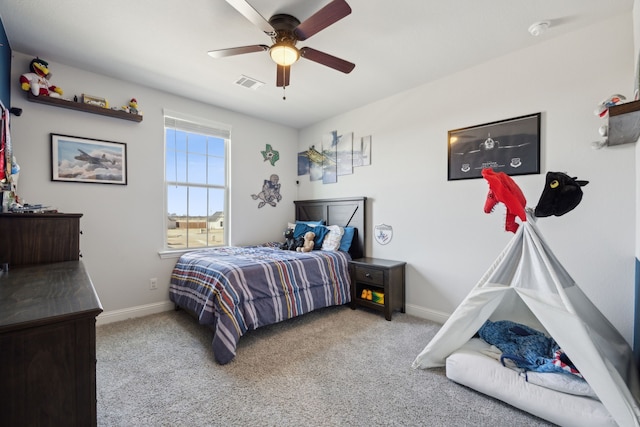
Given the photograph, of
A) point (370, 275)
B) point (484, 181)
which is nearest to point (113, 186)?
point (370, 275)

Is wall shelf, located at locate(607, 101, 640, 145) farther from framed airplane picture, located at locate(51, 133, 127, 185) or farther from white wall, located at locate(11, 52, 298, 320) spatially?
framed airplane picture, located at locate(51, 133, 127, 185)

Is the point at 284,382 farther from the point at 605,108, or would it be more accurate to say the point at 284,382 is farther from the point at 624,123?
the point at 605,108

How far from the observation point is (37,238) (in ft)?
6.27

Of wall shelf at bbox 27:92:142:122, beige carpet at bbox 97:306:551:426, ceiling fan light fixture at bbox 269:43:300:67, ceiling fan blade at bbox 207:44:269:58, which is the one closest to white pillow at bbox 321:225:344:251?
beige carpet at bbox 97:306:551:426

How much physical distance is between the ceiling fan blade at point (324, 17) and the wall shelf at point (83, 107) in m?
2.13

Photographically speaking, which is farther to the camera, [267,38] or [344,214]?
[344,214]

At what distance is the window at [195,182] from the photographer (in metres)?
3.43

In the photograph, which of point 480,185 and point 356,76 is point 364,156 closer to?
point 356,76

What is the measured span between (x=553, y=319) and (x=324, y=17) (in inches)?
86.2

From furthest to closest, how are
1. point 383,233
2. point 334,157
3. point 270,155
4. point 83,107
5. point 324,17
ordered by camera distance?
point 270,155
point 334,157
point 383,233
point 83,107
point 324,17

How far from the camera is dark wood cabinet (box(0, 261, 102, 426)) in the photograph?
82cm

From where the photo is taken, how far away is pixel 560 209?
1787 millimetres

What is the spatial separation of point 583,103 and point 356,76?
6.26 feet

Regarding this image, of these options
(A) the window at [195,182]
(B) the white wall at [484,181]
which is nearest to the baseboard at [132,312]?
(A) the window at [195,182]
